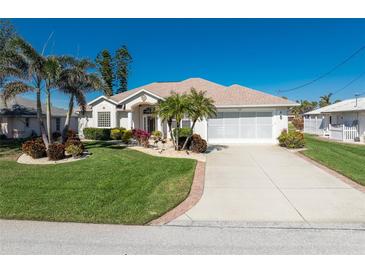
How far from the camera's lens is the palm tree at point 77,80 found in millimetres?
12953

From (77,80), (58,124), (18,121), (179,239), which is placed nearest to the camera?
(179,239)

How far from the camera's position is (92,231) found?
4.79m

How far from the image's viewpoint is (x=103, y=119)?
21.8 meters

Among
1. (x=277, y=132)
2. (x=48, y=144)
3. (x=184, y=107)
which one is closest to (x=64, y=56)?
(x=48, y=144)

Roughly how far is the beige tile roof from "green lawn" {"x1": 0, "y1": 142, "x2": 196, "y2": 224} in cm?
993

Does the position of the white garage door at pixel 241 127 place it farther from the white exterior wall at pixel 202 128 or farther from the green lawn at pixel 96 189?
the green lawn at pixel 96 189

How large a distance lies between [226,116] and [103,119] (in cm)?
1100

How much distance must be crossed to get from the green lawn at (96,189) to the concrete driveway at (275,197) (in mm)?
913

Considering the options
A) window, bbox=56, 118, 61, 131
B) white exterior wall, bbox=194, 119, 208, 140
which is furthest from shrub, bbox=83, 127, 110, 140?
window, bbox=56, 118, 61, 131

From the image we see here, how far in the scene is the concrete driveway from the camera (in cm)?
548

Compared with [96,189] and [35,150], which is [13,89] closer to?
[35,150]

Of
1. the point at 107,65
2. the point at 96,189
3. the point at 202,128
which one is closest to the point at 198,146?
the point at 202,128

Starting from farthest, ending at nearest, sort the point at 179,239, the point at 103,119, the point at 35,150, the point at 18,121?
the point at 18,121, the point at 103,119, the point at 35,150, the point at 179,239

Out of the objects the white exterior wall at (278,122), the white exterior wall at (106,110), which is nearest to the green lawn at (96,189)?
the white exterior wall at (278,122)
